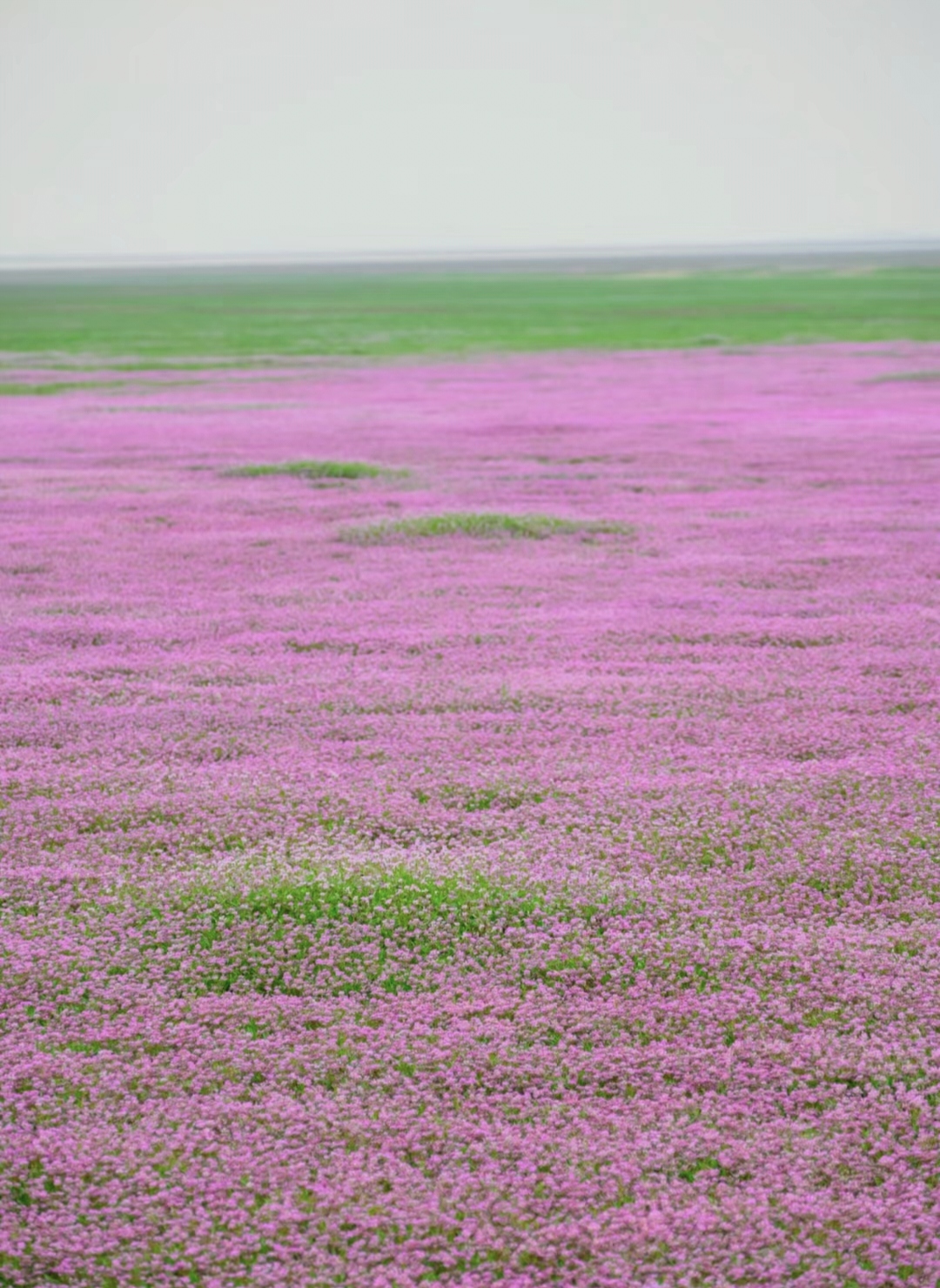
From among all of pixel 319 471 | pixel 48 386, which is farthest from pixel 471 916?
pixel 48 386

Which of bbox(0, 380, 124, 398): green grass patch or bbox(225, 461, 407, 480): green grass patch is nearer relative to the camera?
bbox(225, 461, 407, 480): green grass patch

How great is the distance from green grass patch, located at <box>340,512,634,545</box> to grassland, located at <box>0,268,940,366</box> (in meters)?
39.6

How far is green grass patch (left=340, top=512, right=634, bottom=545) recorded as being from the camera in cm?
1789

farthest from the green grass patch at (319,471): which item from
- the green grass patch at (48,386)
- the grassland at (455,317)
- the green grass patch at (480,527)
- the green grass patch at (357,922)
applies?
the grassland at (455,317)

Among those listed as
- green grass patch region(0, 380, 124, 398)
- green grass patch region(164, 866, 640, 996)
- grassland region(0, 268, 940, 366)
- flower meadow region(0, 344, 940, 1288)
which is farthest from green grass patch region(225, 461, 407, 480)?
grassland region(0, 268, 940, 366)

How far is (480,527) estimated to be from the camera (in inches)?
722

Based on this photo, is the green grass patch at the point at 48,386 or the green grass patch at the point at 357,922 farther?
the green grass patch at the point at 48,386

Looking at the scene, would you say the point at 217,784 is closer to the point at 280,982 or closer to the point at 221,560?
the point at 280,982

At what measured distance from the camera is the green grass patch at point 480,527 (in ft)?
58.7

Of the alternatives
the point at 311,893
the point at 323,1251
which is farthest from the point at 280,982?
the point at 323,1251

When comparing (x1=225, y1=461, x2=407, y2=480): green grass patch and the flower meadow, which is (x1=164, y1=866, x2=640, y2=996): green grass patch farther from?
(x1=225, y1=461, x2=407, y2=480): green grass patch

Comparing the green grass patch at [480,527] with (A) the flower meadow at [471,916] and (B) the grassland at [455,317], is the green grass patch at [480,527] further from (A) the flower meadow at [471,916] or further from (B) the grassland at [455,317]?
(B) the grassland at [455,317]

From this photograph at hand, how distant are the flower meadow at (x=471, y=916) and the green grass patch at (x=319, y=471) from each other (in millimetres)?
6686

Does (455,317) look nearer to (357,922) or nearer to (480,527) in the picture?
(480,527)
